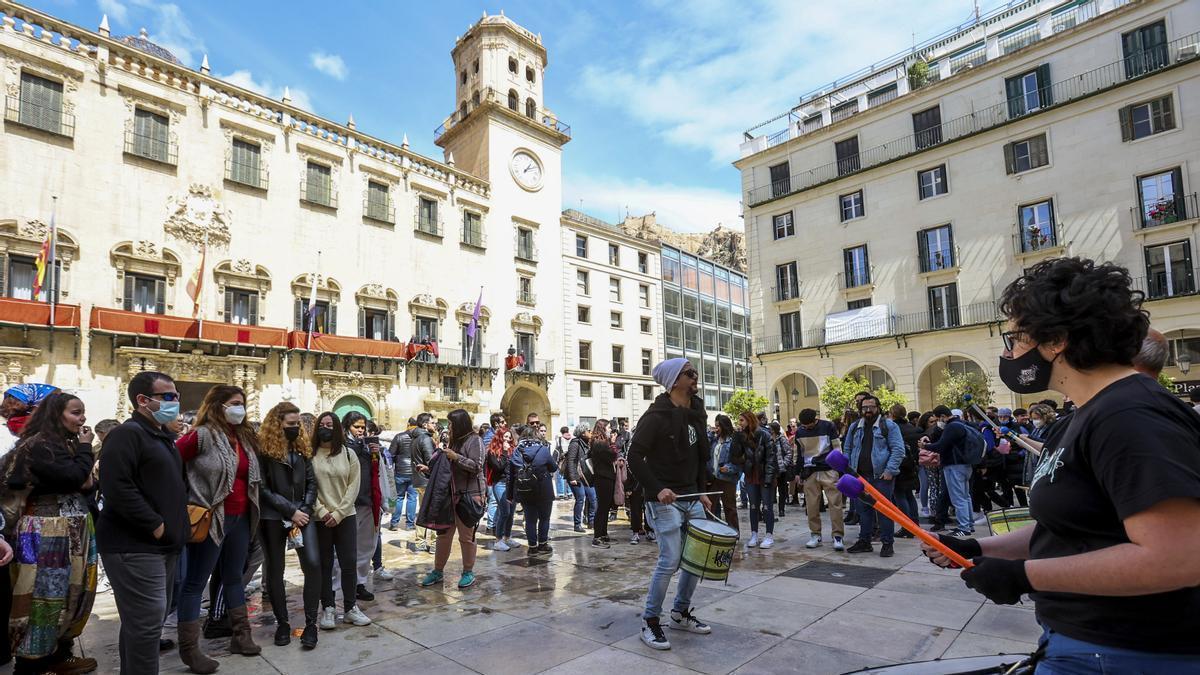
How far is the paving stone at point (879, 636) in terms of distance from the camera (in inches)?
167

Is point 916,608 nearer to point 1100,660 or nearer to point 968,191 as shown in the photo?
point 1100,660

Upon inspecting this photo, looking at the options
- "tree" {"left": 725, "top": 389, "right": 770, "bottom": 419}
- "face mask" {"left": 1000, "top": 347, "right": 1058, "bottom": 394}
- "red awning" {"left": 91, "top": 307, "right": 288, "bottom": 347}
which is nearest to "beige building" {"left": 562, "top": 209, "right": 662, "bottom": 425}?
"tree" {"left": 725, "top": 389, "right": 770, "bottom": 419}

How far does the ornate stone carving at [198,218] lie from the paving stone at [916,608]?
24720mm

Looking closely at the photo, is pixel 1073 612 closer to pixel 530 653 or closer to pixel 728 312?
pixel 530 653

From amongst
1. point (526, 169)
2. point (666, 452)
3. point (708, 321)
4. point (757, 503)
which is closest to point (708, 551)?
point (666, 452)

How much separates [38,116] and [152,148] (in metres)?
3.02

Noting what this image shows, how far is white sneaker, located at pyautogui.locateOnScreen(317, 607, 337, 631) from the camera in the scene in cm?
512

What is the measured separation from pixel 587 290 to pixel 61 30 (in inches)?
999

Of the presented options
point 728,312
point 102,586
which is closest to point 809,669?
point 102,586

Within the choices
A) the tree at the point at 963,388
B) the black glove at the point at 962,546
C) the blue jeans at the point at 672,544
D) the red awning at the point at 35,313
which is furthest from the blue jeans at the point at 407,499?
the tree at the point at 963,388

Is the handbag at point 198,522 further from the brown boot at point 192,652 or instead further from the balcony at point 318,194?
the balcony at point 318,194

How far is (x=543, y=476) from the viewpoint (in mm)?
8688

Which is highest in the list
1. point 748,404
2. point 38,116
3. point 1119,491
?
point 38,116

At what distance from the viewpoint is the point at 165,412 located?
4.02 m
